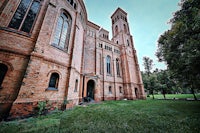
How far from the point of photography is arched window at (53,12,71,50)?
8.21 metres

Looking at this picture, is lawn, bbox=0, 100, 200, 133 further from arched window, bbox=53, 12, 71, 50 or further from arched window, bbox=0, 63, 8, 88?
arched window, bbox=53, 12, 71, 50

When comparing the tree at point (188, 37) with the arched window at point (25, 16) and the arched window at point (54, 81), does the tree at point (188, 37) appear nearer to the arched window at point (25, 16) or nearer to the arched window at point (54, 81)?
the arched window at point (54, 81)

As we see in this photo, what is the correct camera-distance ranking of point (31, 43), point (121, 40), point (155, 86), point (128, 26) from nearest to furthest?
point (31, 43)
point (155, 86)
point (121, 40)
point (128, 26)

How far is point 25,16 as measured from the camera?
667 centimetres

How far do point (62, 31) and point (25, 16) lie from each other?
297 centimetres

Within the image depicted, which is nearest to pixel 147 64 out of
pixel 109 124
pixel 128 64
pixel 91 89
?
pixel 128 64

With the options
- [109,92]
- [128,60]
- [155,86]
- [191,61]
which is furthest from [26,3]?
[155,86]

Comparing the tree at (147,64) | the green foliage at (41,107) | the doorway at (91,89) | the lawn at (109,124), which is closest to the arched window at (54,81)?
the green foliage at (41,107)

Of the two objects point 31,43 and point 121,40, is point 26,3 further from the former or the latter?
point 121,40

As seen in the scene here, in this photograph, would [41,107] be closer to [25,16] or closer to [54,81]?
[54,81]

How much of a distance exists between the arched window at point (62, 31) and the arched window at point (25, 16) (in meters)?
1.94

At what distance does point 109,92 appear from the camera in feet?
56.1

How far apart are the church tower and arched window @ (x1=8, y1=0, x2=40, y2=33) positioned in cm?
1836

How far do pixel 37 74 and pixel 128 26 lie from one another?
1143 inches
